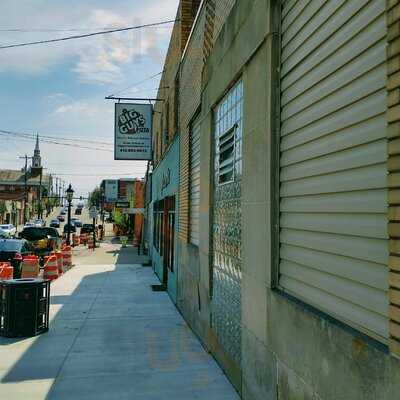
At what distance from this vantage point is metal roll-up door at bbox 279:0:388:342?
2764 millimetres

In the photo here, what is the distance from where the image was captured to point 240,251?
19.3 ft

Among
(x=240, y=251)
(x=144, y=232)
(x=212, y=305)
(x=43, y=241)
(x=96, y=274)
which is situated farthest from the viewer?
(x=144, y=232)

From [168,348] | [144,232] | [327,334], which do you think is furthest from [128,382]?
[144,232]

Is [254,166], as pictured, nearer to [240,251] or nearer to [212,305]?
[240,251]

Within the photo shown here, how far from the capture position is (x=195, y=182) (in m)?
9.76

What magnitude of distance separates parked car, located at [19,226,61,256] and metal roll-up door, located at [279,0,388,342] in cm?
2143

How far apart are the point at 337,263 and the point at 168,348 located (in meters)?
5.26

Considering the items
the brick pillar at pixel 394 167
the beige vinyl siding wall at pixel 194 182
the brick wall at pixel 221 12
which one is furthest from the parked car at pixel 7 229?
the brick pillar at pixel 394 167

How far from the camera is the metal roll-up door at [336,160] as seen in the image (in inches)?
109

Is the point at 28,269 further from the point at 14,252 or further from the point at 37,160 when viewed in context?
the point at 37,160

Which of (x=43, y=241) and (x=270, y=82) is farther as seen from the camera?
(x=43, y=241)

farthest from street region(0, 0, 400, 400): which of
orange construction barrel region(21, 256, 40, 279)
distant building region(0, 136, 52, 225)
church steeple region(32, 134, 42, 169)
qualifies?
church steeple region(32, 134, 42, 169)

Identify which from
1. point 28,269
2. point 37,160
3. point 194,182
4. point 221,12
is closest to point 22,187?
point 37,160

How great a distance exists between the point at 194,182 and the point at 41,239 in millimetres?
16768
